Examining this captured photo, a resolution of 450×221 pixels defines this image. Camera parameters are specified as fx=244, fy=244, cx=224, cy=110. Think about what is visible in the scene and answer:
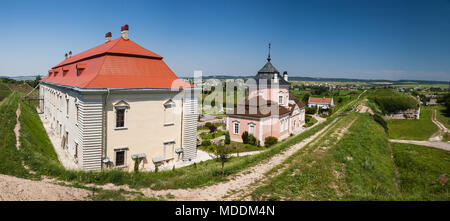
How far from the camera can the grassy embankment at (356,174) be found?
10164 millimetres

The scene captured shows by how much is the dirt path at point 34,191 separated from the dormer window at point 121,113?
5.99 metres

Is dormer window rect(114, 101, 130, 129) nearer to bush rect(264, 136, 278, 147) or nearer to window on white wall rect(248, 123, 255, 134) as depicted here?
window on white wall rect(248, 123, 255, 134)

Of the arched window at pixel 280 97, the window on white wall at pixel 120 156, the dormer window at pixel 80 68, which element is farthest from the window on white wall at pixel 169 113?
the arched window at pixel 280 97

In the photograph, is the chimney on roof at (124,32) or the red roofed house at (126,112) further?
the chimney on roof at (124,32)

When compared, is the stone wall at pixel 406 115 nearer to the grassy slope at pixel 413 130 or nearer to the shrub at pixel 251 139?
the grassy slope at pixel 413 130

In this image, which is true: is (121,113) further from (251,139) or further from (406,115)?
(406,115)

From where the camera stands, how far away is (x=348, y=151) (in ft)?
57.1

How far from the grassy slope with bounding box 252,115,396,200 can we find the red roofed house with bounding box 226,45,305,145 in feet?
25.9

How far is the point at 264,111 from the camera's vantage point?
26.2 metres

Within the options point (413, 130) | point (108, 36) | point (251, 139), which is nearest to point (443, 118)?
point (413, 130)

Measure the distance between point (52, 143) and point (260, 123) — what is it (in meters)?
18.3

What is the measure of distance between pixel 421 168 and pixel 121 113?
75.4 feet

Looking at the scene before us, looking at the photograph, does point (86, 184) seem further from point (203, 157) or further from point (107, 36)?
point (107, 36)

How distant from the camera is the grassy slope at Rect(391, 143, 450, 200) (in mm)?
14953
